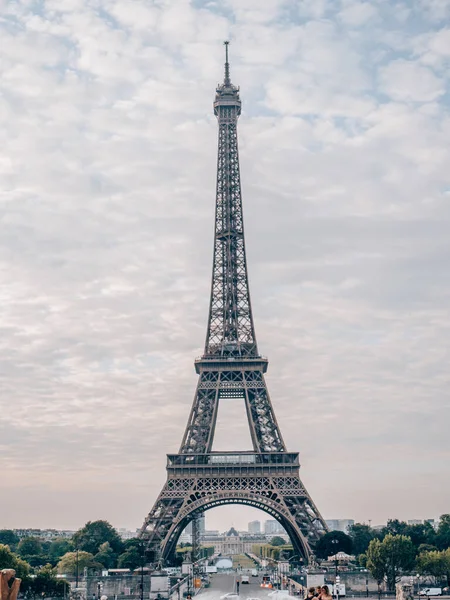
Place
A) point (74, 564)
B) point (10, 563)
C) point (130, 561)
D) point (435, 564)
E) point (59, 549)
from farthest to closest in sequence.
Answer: point (59, 549)
point (130, 561)
point (74, 564)
point (435, 564)
point (10, 563)

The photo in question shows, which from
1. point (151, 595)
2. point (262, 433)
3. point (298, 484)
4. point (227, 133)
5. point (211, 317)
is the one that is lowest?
point (151, 595)

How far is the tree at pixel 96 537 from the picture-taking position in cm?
14138

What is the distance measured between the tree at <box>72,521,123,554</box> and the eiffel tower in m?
35.6

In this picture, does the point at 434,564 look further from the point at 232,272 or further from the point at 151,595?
the point at 232,272

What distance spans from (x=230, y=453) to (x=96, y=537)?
159 feet

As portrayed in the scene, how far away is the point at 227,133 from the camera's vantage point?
122 metres

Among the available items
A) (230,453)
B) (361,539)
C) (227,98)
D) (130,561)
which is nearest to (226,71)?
(227,98)

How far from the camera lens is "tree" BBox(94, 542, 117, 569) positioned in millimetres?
125562

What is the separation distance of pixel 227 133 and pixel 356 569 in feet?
200

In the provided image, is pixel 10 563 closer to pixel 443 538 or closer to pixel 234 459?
pixel 234 459

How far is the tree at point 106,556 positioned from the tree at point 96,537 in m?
7.31

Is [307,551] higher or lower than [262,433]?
lower

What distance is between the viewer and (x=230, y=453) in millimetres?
108625

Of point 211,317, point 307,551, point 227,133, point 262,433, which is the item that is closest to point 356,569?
point 307,551
